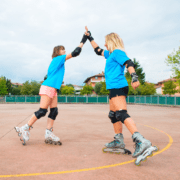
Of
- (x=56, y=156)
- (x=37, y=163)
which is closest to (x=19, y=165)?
(x=37, y=163)

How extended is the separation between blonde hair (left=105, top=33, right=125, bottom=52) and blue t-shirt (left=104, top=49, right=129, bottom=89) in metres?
0.10

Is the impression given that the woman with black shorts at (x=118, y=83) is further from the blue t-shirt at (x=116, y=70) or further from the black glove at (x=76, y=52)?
the black glove at (x=76, y=52)

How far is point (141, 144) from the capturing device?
7.95 feet

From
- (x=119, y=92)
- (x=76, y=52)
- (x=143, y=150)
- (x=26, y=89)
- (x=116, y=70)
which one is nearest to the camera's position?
(x=143, y=150)

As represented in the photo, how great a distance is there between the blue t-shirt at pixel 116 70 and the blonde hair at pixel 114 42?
10 cm

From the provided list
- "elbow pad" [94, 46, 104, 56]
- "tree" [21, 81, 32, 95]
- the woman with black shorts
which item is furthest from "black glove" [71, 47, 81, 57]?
"tree" [21, 81, 32, 95]

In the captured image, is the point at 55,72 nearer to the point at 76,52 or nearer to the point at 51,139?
the point at 76,52

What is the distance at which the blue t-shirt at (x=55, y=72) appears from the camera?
3.51 metres

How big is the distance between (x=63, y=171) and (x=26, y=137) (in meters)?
1.43

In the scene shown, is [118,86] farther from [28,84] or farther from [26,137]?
[28,84]

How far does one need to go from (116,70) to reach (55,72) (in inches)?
48.4

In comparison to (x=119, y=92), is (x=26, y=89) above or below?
above

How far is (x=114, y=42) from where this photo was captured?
2.99 meters

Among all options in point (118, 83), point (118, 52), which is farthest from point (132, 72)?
point (118, 52)
